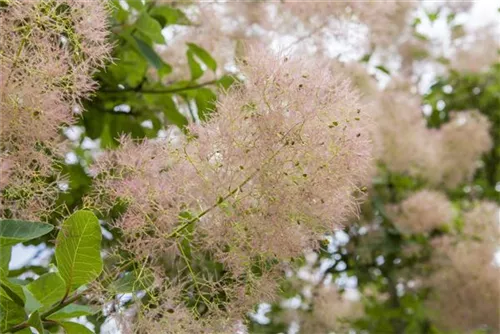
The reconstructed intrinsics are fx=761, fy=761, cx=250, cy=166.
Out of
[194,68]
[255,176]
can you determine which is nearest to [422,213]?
[194,68]

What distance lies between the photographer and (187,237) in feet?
4.06

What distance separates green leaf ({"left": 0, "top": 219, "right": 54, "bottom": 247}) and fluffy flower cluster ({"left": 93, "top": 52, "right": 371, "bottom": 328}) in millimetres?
145

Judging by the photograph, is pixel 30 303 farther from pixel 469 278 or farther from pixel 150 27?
pixel 469 278

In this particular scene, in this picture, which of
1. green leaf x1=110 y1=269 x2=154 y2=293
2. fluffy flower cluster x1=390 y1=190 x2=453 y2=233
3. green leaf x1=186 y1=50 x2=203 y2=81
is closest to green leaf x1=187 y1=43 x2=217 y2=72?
green leaf x1=186 y1=50 x2=203 y2=81

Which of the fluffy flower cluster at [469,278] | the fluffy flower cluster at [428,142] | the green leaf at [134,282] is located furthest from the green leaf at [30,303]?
the fluffy flower cluster at [469,278]

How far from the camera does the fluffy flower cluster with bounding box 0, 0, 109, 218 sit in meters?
1.15

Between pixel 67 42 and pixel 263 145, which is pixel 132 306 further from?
pixel 67 42

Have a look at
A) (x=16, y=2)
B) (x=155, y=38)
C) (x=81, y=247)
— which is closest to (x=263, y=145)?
(x=81, y=247)

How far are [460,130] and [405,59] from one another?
0.46m

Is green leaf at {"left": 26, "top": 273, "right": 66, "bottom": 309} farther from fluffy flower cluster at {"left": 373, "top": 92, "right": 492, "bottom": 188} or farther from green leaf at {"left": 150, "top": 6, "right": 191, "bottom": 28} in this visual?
fluffy flower cluster at {"left": 373, "top": 92, "right": 492, "bottom": 188}

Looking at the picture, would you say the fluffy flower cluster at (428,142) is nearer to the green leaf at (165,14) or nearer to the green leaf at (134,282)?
the green leaf at (165,14)

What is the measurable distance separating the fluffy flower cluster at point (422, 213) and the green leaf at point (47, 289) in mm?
1775

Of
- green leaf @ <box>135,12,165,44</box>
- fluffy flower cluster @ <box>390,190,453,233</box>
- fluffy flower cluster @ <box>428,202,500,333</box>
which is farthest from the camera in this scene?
fluffy flower cluster @ <box>390,190,453,233</box>

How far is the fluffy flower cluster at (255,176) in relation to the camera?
1.16 m
